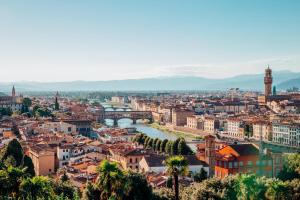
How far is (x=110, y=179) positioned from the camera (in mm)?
13938

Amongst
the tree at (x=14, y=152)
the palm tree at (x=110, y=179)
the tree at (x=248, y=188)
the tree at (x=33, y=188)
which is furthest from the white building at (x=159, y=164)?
the tree at (x=33, y=188)

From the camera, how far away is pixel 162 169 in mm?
27078

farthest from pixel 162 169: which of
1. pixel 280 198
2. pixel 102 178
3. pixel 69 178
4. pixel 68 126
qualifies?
pixel 68 126

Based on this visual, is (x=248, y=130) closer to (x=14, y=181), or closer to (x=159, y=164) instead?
(x=159, y=164)

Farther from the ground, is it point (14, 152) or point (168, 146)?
point (14, 152)

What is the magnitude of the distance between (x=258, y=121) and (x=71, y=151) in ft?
98.5

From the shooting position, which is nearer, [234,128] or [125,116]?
[234,128]

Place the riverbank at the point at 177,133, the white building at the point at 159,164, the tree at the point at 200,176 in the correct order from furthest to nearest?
the riverbank at the point at 177,133
the white building at the point at 159,164
the tree at the point at 200,176

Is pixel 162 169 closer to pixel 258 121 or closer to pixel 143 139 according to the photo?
pixel 143 139

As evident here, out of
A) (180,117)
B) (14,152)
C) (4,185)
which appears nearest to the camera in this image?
(4,185)

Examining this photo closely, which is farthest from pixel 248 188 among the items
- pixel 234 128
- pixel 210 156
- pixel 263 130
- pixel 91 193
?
pixel 234 128

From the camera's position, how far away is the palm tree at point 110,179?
45.3ft

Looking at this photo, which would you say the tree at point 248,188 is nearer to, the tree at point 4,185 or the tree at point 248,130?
the tree at point 4,185

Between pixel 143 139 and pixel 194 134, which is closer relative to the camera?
pixel 143 139
